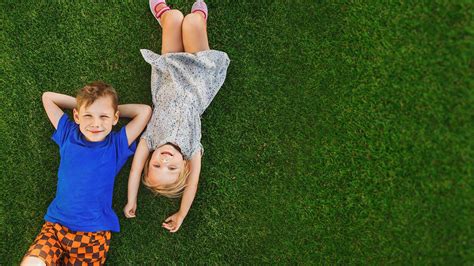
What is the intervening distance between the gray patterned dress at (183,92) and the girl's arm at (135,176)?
2.2 inches

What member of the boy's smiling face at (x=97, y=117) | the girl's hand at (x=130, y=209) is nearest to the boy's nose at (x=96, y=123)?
the boy's smiling face at (x=97, y=117)

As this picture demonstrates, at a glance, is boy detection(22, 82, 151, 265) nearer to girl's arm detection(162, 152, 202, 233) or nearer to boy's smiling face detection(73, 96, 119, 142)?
boy's smiling face detection(73, 96, 119, 142)

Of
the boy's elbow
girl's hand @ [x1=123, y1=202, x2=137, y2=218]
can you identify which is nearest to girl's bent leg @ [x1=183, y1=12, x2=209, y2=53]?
the boy's elbow

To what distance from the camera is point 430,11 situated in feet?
9.02

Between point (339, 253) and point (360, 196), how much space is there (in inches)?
16.5

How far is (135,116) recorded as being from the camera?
2947mm

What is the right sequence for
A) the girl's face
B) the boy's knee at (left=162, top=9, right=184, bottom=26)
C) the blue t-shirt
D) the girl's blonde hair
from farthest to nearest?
1. the boy's knee at (left=162, top=9, right=184, bottom=26)
2. the blue t-shirt
3. the girl's blonde hair
4. the girl's face

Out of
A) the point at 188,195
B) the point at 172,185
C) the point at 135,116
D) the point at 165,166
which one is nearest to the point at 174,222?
the point at 188,195

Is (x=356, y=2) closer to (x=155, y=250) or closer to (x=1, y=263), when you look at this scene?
(x=155, y=250)

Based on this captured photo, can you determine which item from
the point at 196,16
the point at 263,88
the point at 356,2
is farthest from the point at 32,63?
the point at 356,2

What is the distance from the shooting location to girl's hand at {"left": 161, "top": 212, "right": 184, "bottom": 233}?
9.66 ft

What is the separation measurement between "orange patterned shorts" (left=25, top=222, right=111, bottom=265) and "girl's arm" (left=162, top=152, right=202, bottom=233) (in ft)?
1.56

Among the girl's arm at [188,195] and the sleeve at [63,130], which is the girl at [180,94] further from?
the sleeve at [63,130]

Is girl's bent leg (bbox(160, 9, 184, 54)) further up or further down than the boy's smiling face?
further up
